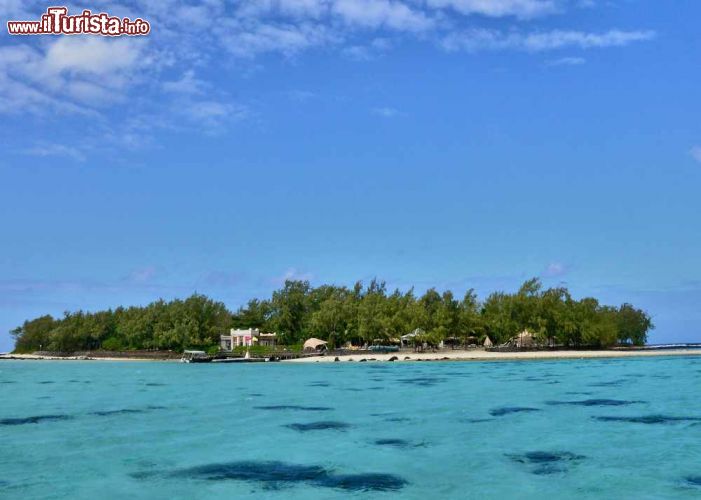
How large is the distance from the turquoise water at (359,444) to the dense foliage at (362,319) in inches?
2831

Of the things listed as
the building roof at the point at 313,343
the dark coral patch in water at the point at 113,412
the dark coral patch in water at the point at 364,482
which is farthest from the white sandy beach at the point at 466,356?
the dark coral patch in water at the point at 364,482

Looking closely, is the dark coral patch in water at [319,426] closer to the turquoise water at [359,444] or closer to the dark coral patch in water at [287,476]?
the turquoise water at [359,444]

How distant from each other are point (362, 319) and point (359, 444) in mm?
97329

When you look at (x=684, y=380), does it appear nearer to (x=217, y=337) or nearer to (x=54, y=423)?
(x=54, y=423)

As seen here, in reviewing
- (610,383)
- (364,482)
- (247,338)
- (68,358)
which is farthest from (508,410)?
(68,358)

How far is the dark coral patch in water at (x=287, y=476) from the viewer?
832 inches

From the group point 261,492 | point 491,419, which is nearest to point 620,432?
point 491,419

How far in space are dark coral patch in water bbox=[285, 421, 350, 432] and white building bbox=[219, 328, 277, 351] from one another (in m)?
97.9

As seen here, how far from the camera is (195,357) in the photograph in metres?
115

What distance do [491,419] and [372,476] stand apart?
15.1m

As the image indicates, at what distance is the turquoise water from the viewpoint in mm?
21078

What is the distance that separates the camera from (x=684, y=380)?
201 feet

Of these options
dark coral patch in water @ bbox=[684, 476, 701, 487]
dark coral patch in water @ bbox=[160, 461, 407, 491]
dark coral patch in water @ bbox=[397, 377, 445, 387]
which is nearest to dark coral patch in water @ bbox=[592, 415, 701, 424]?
dark coral patch in water @ bbox=[684, 476, 701, 487]

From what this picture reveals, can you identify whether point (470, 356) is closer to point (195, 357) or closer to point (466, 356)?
point (466, 356)
